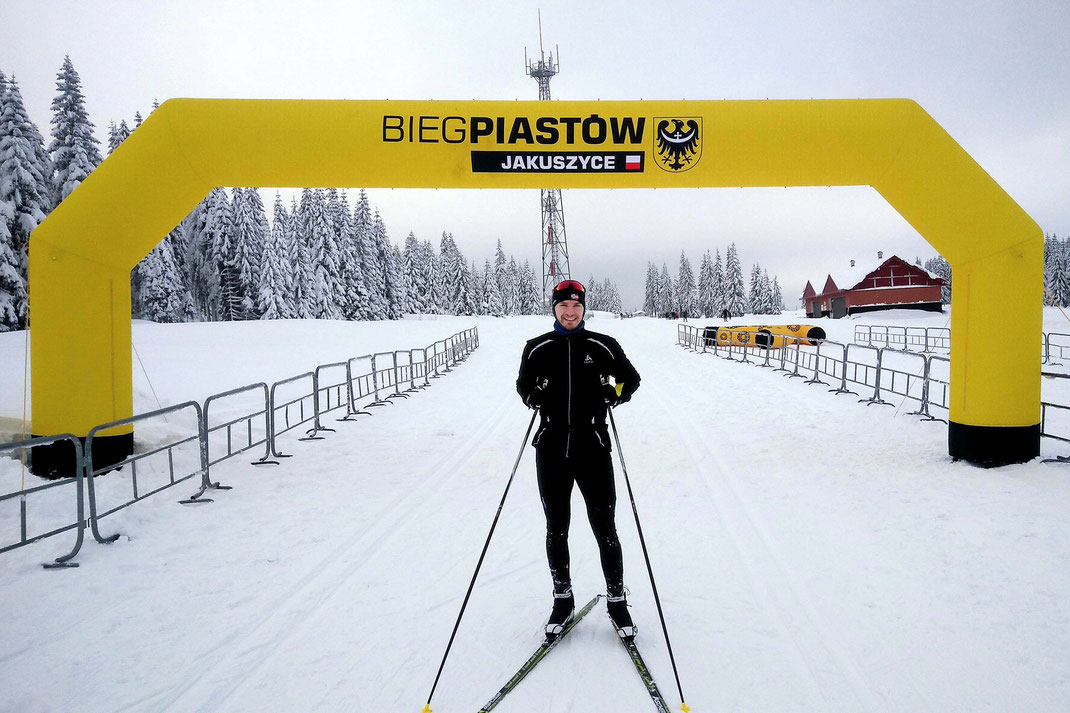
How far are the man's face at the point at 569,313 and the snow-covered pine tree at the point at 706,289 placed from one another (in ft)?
294

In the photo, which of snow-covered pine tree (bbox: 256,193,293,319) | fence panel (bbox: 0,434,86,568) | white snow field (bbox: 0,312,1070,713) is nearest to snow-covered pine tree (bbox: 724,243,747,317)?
snow-covered pine tree (bbox: 256,193,293,319)

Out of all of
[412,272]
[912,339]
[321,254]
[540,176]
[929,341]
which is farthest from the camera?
[412,272]

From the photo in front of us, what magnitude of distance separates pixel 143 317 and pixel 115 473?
44793 mm

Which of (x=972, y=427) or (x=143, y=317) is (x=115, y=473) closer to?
(x=972, y=427)

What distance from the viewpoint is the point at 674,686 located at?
10.3 ft

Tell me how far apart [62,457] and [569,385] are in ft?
22.6

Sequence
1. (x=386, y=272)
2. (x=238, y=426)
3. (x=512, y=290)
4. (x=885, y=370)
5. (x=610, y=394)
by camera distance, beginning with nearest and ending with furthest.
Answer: (x=610, y=394), (x=238, y=426), (x=885, y=370), (x=386, y=272), (x=512, y=290)

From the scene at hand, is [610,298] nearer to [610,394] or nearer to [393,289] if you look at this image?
[393,289]

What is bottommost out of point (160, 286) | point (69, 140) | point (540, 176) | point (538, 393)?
point (538, 393)

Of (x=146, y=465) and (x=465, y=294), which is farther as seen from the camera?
(x=465, y=294)

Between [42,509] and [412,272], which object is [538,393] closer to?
[42,509]

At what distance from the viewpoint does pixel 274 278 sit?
4697 cm

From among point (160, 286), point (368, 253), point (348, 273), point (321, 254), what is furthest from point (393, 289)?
point (160, 286)

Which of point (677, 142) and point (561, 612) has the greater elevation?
point (677, 142)
